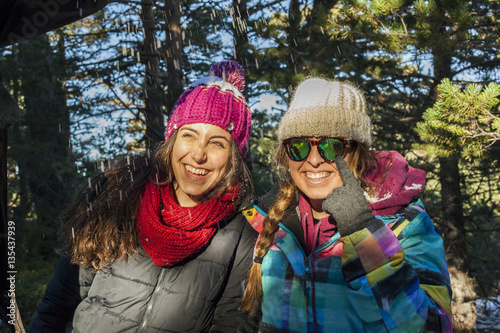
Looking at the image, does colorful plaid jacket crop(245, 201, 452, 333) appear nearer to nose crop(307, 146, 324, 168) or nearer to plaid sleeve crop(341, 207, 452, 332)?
plaid sleeve crop(341, 207, 452, 332)

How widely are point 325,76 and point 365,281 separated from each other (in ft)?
15.9

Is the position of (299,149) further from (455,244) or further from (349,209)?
(455,244)

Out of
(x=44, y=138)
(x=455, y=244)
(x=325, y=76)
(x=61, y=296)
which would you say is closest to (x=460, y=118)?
(x=325, y=76)

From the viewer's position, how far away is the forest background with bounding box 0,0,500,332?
190 inches

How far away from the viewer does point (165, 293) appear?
2336 millimetres

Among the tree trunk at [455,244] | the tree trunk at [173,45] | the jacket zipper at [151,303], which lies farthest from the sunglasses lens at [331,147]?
the tree trunk at [173,45]

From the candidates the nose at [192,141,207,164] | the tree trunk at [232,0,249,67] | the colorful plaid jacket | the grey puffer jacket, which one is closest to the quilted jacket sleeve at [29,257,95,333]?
the grey puffer jacket

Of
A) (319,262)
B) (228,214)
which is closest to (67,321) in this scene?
(228,214)

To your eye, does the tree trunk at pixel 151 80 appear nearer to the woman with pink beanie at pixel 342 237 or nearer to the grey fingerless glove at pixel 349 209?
the woman with pink beanie at pixel 342 237

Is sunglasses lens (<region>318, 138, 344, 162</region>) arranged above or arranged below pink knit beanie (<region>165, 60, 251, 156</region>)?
below

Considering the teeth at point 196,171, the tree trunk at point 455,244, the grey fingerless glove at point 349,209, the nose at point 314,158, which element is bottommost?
the tree trunk at point 455,244

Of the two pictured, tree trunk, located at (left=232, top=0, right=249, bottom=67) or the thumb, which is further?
tree trunk, located at (left=232, top=0, right=249, bottom=67)

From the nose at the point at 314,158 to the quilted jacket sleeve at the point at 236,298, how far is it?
Answer: 0.76 metres

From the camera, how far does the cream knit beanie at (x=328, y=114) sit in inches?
80.4
